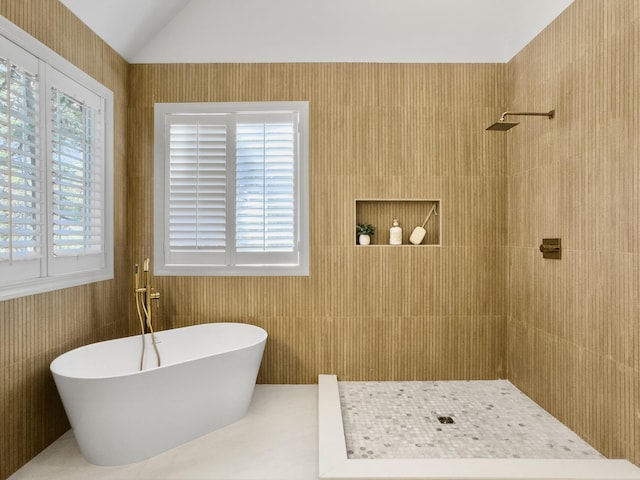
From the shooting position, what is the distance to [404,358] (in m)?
3.15

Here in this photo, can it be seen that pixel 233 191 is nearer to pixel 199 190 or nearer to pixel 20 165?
pixel 199 190

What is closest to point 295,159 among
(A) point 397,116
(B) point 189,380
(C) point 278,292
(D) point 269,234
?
(D) point 269,234

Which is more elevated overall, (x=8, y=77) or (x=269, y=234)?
(x=8, y=77)

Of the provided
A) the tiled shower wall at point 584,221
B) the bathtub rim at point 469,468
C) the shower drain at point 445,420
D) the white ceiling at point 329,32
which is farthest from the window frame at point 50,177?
the tiled shower wall at point 584,221

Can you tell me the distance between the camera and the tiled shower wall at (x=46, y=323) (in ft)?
6.51

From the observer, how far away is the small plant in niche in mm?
3162

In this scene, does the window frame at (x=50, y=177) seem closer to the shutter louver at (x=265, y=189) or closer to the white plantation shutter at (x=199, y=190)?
the white plantation shutter at (x=199, y=190)

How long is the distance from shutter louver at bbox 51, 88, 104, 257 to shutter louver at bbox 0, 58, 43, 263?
6.0 inches

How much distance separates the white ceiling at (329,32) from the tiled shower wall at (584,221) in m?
0.48

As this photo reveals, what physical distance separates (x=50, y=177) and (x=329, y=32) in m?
2.27

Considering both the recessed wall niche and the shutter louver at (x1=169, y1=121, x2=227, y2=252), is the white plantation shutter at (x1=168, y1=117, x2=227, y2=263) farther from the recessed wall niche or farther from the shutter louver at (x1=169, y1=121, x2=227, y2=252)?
the recessed wall niche

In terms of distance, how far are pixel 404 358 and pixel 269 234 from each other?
149 centimetres

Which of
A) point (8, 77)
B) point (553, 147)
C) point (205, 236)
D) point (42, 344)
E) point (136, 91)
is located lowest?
point (42, 344)

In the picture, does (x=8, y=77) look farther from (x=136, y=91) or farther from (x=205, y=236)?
(x=205, y=236)
